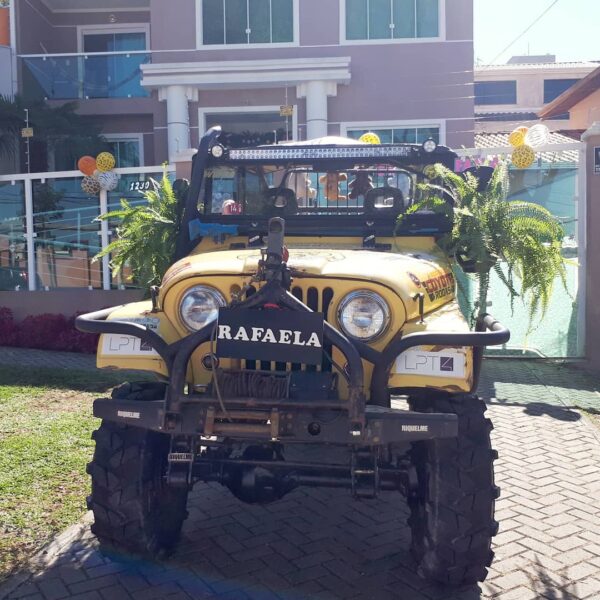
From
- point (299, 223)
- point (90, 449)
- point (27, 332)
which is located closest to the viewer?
point (299, 223)

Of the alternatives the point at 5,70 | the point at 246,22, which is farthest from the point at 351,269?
the point at 5,70

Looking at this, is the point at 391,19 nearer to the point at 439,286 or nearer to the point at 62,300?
the point at 62,300

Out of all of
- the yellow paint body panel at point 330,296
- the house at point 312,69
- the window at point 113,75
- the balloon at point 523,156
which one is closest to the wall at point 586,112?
the house at point 312,69

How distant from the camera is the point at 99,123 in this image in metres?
17.0

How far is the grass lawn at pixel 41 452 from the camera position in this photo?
13.8 feet

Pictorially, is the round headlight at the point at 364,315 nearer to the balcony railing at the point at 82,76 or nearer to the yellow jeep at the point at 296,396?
the yellow jeep at the point at 296,396

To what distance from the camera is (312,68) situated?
15.0 metres

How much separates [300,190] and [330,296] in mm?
1822

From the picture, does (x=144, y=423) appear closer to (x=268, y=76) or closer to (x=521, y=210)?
(x=521, y=210)

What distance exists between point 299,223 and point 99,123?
13362 millimetres

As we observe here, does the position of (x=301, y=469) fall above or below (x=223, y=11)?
below

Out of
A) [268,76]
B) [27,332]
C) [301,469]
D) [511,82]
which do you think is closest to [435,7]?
[268,76]

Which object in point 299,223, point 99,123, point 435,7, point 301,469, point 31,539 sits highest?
point 435,7

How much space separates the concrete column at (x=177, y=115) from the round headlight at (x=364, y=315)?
1255cm
